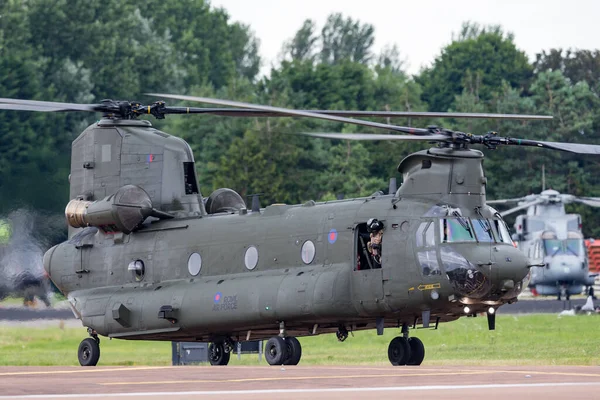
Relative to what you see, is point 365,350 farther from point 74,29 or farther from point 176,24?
point 176,24

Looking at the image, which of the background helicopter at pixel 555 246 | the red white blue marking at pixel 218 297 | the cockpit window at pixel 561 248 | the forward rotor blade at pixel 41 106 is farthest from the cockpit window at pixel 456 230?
the cockpit window at pixel 561 248

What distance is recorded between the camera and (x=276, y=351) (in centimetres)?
2931

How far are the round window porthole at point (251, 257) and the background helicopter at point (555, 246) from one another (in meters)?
41.5

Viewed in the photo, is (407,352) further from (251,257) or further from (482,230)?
(251,257)

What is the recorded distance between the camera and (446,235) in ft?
93.0

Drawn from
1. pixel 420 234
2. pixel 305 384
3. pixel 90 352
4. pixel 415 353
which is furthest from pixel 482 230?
pixel 90 352

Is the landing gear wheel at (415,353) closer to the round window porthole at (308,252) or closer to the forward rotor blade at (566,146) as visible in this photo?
the round window porthole at (308,252)

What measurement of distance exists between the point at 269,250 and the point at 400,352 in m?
3.73

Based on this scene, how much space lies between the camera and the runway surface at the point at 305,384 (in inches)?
732

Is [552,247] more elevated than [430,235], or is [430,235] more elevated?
[552,247]

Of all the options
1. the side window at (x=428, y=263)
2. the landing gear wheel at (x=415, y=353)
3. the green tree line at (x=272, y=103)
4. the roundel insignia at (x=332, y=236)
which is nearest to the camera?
the side window at (x=428, y=263)

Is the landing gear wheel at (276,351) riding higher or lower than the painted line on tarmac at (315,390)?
higher

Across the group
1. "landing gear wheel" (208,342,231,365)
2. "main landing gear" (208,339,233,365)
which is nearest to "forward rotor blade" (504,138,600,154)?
"main landing gear" (208,339,233,365)

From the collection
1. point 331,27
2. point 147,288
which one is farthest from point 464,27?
point 147,288
